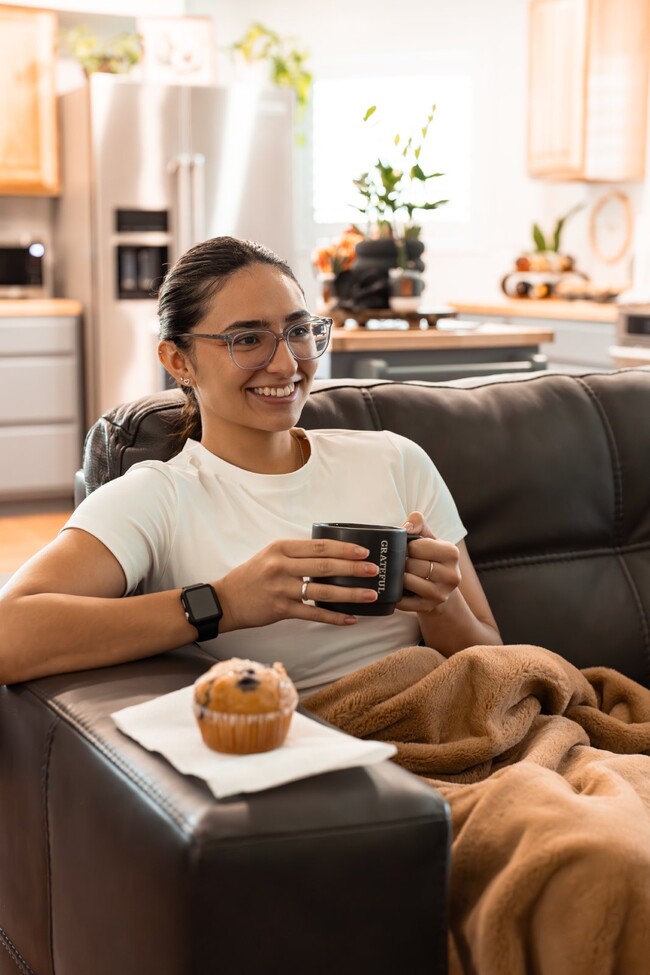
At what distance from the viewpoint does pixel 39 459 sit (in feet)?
17.9

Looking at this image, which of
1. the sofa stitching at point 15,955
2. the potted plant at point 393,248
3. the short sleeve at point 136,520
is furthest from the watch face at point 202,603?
the potted plant at point 393,248

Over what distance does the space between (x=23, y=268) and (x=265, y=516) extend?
14.6 feet

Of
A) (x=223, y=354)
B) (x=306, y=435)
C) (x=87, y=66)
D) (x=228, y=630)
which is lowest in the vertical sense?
(x=228, y=630)

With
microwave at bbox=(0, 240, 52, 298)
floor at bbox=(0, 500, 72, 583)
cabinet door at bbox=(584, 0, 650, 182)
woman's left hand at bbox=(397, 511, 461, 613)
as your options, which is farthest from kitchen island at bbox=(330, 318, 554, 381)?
cabinet door at bbox=(584, 0, 650, 182)

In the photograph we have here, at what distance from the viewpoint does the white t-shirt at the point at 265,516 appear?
60.1 inches

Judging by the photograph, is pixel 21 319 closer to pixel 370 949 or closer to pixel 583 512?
pixel 583 512

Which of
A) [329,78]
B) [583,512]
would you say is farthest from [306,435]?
[329,78]

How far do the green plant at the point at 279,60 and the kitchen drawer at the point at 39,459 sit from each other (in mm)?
2229

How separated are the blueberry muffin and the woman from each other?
0.24 meters

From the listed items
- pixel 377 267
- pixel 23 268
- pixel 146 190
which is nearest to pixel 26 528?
pixel 23 268

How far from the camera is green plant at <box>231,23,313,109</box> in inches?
250

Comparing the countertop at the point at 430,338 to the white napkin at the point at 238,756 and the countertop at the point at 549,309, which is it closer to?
the countertop at the point at 549,309

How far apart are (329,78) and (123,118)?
2081 millimetres

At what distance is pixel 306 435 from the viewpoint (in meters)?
1.73
